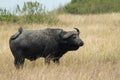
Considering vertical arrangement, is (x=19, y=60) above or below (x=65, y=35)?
below

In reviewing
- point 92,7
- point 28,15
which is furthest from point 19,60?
point 92,7

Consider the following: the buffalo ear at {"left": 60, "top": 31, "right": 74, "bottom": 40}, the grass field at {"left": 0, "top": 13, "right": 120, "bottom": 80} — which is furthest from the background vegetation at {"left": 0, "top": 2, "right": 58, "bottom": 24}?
the buffalo ear at {"left": 60, "top": 31, "right": 74, "bottom": 40}

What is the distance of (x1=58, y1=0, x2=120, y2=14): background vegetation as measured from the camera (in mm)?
35222

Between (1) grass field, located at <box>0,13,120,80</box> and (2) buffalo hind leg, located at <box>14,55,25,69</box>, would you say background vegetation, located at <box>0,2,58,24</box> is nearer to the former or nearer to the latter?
(1) grass field, located at <box>0,13,120,80</box>

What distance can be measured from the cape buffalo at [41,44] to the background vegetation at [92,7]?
24514mm

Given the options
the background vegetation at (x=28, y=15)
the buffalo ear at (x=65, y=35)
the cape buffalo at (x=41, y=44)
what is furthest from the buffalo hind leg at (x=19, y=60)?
the background vegetation at (x=28, y=15)

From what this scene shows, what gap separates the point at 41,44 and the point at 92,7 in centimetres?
2610

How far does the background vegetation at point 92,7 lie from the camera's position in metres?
35.2

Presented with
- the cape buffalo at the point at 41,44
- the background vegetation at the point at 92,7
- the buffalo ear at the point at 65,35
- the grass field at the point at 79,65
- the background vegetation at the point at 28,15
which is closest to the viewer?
the grass field at the point at 79,65

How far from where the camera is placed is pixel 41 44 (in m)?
10.1

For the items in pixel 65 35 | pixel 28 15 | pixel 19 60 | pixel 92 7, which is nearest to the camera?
pixel 19 60

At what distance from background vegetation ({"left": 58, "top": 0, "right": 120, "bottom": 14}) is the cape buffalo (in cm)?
2451

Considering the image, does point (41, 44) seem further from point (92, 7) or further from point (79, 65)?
point (92, 7)

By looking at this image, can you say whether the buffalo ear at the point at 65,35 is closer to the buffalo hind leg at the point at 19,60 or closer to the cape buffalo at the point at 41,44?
the cape buffalo at the point at 41,44
